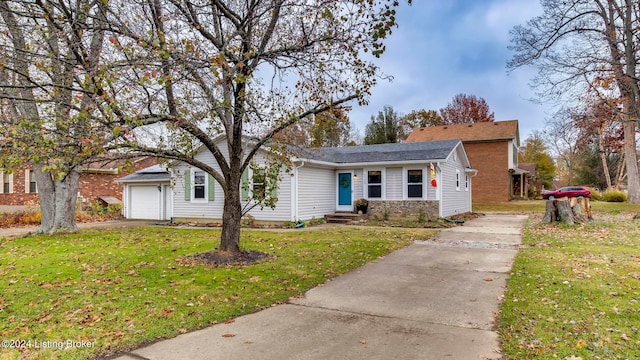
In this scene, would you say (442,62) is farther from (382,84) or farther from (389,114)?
(389,114)

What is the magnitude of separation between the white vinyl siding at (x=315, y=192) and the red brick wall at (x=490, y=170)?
16.3 metres

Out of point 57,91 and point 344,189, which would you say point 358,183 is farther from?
point 57,91

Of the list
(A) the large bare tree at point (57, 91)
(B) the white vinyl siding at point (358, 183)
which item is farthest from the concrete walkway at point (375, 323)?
(B) the white vinyl siding at point (358, 183)

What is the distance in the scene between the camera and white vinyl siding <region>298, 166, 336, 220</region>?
50.0 feet

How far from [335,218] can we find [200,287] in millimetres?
10964

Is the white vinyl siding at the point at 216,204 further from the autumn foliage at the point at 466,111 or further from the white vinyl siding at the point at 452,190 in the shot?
the autumn foliage at the point at 466,111

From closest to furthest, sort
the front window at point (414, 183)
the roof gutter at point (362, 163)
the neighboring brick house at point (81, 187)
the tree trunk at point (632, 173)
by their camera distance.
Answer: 1. the roof gutter at point (362, 163)
2. the front window at point (414, 183)
3. the neighboring brick house at point (81, 187)
4. the tree trunk at point (632, 173)

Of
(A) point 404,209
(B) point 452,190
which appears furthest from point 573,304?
(B) point 452,190

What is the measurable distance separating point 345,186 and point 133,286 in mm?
12611

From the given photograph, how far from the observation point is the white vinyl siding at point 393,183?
53.5ft

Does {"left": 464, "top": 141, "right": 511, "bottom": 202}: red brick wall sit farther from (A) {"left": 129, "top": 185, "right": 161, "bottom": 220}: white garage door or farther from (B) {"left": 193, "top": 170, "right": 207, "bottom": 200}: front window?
(A) {"left": 129, "top": 185, "right": 161, "bottom": 220}: white garage door

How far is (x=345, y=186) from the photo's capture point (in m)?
17.6

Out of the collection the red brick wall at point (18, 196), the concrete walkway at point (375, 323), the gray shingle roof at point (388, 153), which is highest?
the gray shingle roof at point (388, 153)

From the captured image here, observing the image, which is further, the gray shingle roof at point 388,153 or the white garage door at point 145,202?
the white garage door at point 145,202
